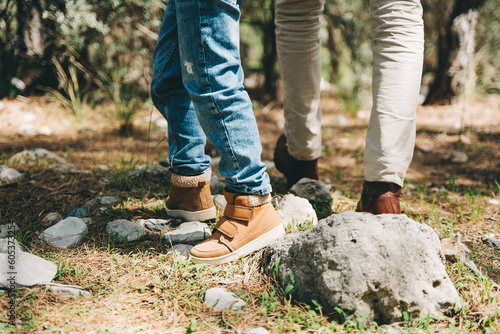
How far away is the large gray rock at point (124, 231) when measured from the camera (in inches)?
69.6

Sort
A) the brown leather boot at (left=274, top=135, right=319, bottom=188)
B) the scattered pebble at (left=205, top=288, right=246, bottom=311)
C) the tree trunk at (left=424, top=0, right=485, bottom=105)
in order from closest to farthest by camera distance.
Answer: the scattered pebble at (left=205, top=288, right=246, bottom=311) → the brown leather boot at (left=274, top=135, right=319, bottom=188) → the tree trunk at (left=424, top=0, right=485, bottom=105)

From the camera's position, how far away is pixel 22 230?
184cm

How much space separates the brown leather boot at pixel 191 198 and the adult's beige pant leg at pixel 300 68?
626 millimetres

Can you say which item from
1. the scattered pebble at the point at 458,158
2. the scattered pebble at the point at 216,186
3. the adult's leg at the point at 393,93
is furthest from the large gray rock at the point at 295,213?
the scattered pebble at the point at 458,158

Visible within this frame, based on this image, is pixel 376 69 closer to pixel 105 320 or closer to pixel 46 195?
pixel 105 320

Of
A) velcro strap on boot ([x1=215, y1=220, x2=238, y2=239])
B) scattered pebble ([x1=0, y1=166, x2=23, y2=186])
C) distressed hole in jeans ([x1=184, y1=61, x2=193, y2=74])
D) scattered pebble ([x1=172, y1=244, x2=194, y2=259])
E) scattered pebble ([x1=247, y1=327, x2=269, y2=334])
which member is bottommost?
scattered pebble ([x1=247, y1=327, x2=269, y2=334])

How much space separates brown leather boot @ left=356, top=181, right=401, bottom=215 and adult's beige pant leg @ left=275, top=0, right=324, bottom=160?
22.4 inches

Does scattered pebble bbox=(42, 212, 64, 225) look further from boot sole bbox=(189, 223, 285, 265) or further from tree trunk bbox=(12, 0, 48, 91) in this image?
tree trunk bbox=(12, 0, 48, 91)

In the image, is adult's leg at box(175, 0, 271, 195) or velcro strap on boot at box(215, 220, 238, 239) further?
velcro strap on boot at box(215, 220, 238, 239)

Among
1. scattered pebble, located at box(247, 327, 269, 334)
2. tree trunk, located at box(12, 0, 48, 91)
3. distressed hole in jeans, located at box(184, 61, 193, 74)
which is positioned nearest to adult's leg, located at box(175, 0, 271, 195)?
distressed hole in jeans, located at box(184, 61, 193, 74)

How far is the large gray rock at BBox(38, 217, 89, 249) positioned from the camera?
1.73 metres

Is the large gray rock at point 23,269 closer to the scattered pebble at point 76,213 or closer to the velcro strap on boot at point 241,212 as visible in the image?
the scattered pebble at point 76,213

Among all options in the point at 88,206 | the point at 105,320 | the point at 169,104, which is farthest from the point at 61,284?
the point at 169,104

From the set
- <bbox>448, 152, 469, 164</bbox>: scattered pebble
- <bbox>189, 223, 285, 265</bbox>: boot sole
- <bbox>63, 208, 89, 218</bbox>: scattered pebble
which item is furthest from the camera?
<bbox>448, 152, 469, 164</bbox>: scattered pebble
